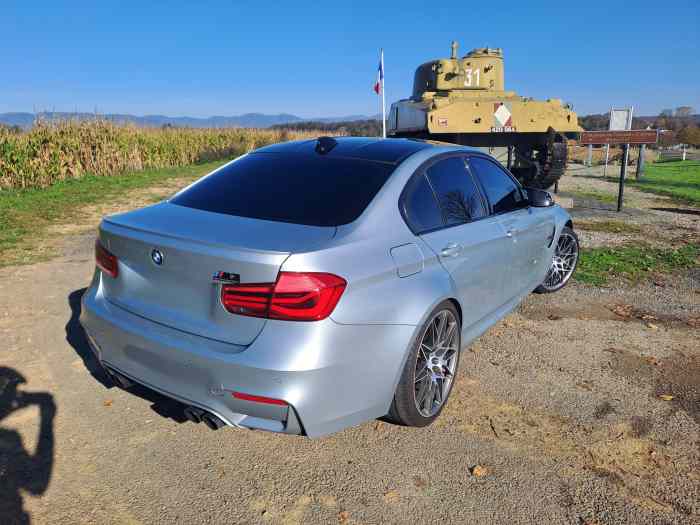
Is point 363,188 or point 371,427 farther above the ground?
point 363,188

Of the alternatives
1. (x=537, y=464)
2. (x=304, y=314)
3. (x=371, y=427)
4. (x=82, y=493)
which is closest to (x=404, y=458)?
→ (x=371, y=427)

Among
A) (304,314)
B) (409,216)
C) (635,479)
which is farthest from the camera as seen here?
(409,216)

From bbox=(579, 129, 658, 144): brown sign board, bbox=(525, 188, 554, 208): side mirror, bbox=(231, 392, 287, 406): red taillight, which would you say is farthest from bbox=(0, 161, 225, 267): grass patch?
bbox=(579, 129, 658, 144): brown sign board

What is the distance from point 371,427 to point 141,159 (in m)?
19.4

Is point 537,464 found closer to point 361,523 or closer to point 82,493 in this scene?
point 361,523

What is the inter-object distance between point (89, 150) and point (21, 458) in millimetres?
16635

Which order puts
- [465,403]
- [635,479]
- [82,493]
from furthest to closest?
[465,403], [635,479], [82,493]

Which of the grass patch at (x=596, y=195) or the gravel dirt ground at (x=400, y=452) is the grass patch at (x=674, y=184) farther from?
the gravel dirt ground at (x=400, y=452)

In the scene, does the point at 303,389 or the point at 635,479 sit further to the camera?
the point at 635,479

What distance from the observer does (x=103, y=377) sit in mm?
3469

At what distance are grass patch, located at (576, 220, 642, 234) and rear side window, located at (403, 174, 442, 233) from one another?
6603 millimetres

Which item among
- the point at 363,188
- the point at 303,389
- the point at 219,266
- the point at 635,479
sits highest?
the point at 363,188

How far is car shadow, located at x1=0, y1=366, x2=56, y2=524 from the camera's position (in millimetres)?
2311

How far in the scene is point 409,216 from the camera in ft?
9.32
